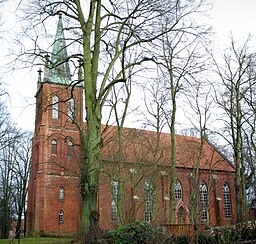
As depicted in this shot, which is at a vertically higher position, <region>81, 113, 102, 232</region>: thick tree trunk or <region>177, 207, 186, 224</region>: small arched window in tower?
<region>81, 113, 102, 232</region>: thick tree trunk

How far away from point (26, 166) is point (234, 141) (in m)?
26.6

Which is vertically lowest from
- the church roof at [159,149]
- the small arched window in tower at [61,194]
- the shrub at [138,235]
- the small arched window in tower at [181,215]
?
the small arched window in tower at [181,215]

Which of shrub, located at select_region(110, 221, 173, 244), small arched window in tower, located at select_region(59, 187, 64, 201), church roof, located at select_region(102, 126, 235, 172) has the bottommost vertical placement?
shrub, located at select_region(110, 221, 173, 244)

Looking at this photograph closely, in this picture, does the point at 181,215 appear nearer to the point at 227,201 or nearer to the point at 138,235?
the point at 227,201

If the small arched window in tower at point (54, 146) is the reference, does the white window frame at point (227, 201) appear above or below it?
below

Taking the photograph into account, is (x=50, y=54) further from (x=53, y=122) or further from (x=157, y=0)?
(x=53, y=122)

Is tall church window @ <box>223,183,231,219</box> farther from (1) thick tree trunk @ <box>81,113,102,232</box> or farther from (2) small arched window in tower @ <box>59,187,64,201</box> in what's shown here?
(1) thick tree trunk @ <box>81,113,102,232</box>

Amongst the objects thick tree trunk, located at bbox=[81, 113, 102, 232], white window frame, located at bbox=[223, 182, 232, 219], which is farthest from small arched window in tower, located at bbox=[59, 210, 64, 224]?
thick tree trunk, located at bbox=[81, 113, 102, 232]

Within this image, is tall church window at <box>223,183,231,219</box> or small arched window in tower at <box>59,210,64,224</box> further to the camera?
tall church window at <box>223,183,231,219</box>

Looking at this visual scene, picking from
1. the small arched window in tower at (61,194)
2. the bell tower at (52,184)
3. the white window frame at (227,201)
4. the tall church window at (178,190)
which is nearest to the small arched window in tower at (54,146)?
the bell tower at (52,184)

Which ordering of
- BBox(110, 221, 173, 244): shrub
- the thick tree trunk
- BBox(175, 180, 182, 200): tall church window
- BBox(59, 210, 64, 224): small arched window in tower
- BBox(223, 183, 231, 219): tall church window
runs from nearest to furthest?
BBox(110, 221, 173, 244): shrub < the thick tree trunk < BBox(59, 210, 64, 224): small arched window in tower < BBox(175, 180, 182, 200): tall church window < BBox(223, 183, 231, 219): tall church window

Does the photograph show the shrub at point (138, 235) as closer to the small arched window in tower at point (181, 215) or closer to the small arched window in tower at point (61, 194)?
the small arched window in tower at point (61, 194)

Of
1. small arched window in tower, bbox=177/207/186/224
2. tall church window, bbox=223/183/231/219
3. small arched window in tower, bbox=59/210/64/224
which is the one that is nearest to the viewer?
small arched window in tower, bbox=59/210/64/224

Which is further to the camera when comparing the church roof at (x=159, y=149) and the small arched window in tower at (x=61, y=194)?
the small arched window in tower at (x=61, y=194)
